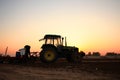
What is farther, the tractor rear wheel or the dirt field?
the tractor rear wheel

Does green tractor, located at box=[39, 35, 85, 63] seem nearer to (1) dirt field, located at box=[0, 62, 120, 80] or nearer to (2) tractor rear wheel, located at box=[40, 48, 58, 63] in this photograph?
(2) tractor rear wheel, located at box=[40, 48, 58, 63]

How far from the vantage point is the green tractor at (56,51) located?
1861 cm

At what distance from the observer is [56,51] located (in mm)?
18688

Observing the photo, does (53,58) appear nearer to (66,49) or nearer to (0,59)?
(66,49)

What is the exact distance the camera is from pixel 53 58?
18.6m

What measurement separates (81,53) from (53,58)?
3599 mm

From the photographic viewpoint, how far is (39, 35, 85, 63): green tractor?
1861cm

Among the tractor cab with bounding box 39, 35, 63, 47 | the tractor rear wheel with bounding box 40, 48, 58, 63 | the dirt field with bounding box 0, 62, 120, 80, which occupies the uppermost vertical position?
the tractor cab with bounding box 39, 35, 63, 47

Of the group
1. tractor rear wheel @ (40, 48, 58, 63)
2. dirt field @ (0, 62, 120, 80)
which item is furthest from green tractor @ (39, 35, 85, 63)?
dirt field @ (0, 62, 120, 80)

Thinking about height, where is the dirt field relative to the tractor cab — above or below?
below

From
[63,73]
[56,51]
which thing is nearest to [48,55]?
[56,51]

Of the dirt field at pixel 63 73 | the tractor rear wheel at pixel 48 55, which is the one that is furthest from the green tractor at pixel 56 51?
the dirt field at pixel 63 73

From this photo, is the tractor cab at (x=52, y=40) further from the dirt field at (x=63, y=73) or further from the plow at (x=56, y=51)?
the dirt field at (x=63, y=73)

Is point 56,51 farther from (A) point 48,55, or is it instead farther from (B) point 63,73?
(B) point 63,73
